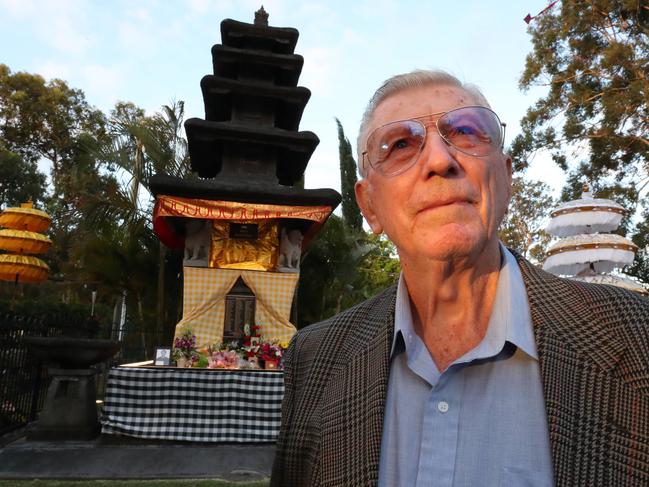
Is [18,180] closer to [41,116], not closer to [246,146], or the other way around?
[41,116]

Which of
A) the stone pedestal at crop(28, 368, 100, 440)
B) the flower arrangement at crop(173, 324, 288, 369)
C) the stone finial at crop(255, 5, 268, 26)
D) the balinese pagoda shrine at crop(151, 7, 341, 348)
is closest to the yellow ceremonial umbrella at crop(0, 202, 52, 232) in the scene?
the balinese pagoda shrine at crop(151, 7, 341, 348)

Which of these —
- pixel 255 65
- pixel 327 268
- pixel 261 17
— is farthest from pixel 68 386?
pixel 327 268

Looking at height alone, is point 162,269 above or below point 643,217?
below

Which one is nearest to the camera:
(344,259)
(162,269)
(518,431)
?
(518,431)

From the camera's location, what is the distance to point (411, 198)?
142 cm

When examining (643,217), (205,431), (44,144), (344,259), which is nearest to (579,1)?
(643,217)

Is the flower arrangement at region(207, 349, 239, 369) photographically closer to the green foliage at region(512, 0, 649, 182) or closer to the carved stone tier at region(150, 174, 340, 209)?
the carved stone tier at region(150, 174, 340, 209)

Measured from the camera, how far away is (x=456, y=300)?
148 centimetres

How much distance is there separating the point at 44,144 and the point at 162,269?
16823 millimetres

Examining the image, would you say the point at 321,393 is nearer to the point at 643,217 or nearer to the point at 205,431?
the point at 205,431

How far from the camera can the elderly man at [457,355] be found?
1161mm

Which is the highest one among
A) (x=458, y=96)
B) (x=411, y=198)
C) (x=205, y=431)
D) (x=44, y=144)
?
(x=44, y=144)

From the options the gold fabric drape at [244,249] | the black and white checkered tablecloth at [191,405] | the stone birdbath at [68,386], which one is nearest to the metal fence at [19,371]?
the stone birdbath at [68,386]

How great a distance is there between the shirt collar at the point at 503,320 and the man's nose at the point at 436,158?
35 centimetres
